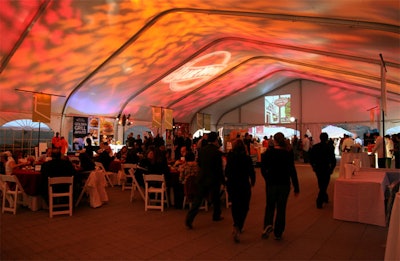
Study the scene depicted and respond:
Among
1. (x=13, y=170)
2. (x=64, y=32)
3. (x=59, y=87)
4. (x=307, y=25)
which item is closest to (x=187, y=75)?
(x=59, y=87)

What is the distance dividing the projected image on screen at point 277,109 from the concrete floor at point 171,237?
14.1 metres

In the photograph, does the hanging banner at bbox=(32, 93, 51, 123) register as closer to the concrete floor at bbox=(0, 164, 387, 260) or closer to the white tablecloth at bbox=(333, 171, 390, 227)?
the concrete floor at bbox=(0, 164, 387, 260)

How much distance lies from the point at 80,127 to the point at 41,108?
220 centimetres

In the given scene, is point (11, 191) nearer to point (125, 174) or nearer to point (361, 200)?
point (125, 174)

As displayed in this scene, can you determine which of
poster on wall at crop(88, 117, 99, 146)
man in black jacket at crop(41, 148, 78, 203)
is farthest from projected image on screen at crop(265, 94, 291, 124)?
man in black jacket at crop(41, 148, 78, 203)

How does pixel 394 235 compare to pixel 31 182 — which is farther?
pixel 31 182

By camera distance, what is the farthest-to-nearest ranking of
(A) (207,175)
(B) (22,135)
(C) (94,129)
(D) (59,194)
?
(C) (94,129) → (B) (22,135) → (D) (59,194) → (A) (207,175)

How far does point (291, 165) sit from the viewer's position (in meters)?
3.52

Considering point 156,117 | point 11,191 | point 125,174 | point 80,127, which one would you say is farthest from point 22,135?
point 11,191

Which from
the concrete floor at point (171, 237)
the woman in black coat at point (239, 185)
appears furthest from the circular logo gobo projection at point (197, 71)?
the woman in black coat at point (239, 185)

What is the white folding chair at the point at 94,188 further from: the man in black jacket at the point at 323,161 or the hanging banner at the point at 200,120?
the hanging banner at the point at 200,120

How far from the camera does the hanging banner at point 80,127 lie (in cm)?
1194

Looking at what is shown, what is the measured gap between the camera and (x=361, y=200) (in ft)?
14.2

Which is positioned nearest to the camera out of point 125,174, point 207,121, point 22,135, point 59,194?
point 59,194
